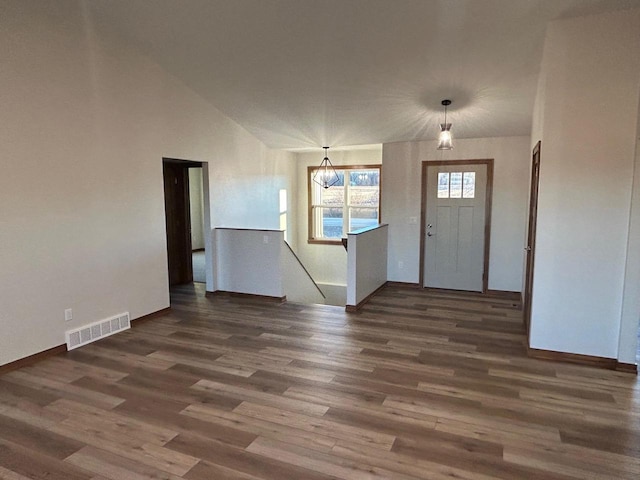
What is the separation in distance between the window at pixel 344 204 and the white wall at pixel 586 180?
4.77 metres

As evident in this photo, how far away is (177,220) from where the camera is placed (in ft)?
22.0

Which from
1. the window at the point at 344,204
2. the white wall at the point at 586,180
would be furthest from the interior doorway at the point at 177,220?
the white wall at the point at 586,180

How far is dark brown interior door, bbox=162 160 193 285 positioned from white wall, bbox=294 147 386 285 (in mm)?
2616

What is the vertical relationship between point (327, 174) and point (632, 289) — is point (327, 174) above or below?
above

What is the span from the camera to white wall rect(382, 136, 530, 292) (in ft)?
19.2

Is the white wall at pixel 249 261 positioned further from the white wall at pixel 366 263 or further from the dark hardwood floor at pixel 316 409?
the dark hardwood floor at pixel 316 409

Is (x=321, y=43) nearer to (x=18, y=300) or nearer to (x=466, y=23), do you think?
(x=466, y=23)

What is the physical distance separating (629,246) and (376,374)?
2.36m

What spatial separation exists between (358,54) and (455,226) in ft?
10.5

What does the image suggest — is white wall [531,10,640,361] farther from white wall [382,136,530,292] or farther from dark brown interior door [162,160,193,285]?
dark brown interior door [162,160,193,285]

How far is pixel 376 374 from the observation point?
3406 mm

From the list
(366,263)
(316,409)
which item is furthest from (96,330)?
(366,263)

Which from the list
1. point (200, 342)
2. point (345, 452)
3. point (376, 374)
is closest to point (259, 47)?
point (200, 342)

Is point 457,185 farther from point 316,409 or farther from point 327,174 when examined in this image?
point 316,409
